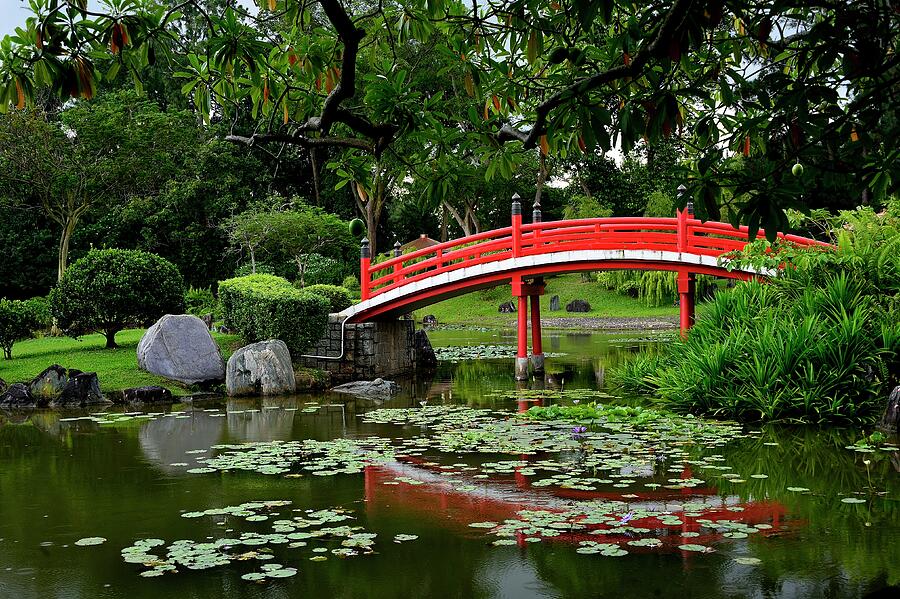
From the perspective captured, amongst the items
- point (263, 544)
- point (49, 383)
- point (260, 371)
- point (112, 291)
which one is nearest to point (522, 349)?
point (260, 371)

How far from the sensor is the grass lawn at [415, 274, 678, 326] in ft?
101

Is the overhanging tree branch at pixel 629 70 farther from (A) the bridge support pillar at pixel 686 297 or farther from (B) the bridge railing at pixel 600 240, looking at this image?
(A) the bridge support pillar at pixel 686 297

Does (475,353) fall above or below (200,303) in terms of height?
below

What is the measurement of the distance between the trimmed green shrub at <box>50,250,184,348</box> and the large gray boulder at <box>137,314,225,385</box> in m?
1.12

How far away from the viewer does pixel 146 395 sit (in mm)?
12312

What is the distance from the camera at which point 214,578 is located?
4355 mm

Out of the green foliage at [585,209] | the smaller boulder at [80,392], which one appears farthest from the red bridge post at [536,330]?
the green foliage at [585,209]

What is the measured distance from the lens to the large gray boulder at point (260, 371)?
42.8 feet

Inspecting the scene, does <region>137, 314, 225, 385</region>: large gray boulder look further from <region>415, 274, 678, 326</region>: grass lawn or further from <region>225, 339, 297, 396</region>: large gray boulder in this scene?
<region>415, 274, 678, 326</region>: grass lawn

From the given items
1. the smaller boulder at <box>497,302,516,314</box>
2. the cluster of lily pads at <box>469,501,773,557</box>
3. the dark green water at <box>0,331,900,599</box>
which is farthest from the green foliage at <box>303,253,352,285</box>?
the cluster of lily pads at <box>469,501,773,557</box>

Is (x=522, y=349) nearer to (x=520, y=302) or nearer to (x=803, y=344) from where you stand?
(x=520, y=302)

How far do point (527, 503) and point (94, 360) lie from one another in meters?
10.2

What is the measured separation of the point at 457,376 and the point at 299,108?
11063mm

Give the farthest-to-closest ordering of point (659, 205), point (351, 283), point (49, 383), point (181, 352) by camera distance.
→ point (659, 205) → point (351, 283) → point (181, 352) → point (49, 383)
